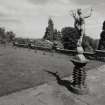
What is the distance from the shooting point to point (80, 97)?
599cm

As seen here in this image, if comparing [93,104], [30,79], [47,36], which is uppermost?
[47,36]

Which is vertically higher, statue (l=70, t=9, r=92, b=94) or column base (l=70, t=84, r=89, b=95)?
statue (l=70, t=9, r=92, b=94)

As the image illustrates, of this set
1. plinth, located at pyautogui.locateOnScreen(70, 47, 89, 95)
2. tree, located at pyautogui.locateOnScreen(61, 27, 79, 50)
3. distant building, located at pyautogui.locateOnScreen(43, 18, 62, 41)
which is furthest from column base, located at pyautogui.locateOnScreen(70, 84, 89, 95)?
distant building, located at pyautogui.locateOnScreen(43, 18, 62, 41)

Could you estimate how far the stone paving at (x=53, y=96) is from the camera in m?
5.36

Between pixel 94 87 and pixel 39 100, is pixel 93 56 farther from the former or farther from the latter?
pixel 39 100

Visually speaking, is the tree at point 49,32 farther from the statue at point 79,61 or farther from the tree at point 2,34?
the statue at point 79,61

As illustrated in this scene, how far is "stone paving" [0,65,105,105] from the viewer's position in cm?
536

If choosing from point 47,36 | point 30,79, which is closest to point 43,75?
point 30,79

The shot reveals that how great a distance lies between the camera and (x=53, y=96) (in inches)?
233

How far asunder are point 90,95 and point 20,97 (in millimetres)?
3395

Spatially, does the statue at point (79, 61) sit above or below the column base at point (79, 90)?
above

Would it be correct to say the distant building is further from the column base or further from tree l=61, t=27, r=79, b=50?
the column base

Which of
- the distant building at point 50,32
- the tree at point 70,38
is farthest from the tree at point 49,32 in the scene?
the tree at point 70,38

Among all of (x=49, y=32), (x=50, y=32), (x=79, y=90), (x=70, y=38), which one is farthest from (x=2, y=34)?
(x=79, y=90)
